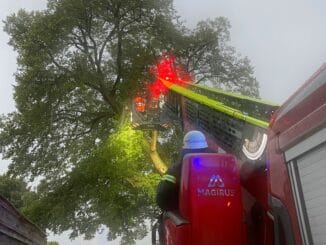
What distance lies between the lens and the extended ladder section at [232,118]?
4.21m

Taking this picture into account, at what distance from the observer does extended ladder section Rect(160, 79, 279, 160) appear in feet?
13.8

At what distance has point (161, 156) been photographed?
1616cm

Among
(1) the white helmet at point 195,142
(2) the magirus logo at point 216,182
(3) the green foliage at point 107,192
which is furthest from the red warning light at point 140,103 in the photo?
(2) the magirus logo at point 216,182

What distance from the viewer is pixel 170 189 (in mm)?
3680

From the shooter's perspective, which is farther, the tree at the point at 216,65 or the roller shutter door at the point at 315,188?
the tree at the point at 216,65

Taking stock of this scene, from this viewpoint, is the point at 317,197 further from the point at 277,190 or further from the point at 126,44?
the point at 126,44

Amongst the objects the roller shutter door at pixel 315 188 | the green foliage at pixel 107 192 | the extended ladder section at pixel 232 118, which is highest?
the green foliage at pixel 107 192

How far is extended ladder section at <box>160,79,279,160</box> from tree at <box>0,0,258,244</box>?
6523 mm

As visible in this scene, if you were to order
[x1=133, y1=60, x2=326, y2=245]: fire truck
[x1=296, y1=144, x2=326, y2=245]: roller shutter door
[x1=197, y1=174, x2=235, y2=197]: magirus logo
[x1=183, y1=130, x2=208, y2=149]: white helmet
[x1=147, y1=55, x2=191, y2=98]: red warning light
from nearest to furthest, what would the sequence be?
[x1=296, y1=144, x2=326, y2=245]: roller shutter door → [x1=133, y1=60, x2=326, y2=245]: fire truck → [x1=197, y1=174, x2=235, y2=197]: magirus logo → [x1=183, y1=130, x2=208, y2=149]: white helmet → [x1=147, y1=55, x2=191, y2=98]: red warning light

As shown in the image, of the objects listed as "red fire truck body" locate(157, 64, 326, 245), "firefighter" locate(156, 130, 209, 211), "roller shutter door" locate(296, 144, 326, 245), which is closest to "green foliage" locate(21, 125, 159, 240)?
"firefighter" locate(156, 130, 209, 211)

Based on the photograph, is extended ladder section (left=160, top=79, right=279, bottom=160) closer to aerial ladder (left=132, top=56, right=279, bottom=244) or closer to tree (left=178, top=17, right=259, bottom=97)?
aerial ladder (left=132, top=56, right=279, bottom=244)

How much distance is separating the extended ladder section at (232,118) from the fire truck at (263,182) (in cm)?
1

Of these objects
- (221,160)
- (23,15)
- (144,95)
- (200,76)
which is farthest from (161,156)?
(221,160)

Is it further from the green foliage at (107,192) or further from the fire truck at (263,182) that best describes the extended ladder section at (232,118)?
the green foliage at (107,192)
